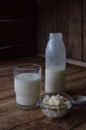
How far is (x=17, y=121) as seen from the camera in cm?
72

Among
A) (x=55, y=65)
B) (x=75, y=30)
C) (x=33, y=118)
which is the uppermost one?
(x=75, y=30)

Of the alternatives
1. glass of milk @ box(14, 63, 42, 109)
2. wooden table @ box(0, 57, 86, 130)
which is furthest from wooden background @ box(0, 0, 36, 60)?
glass of milk @ box(14, 63, 42, 109)

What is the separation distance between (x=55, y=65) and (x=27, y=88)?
7.5 inches

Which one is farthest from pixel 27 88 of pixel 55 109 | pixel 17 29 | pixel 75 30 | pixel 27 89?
pixel 17 29

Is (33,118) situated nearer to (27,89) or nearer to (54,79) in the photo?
(27,89)

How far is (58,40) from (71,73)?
1.51 feet

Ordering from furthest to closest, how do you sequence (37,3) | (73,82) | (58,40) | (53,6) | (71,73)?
(37,3), (53,6), (71,73), (73,82), (58,40)

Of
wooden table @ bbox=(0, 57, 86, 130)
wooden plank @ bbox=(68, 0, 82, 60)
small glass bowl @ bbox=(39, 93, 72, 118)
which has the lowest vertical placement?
wooden table @ bbox=(0, 57, 86, 130)

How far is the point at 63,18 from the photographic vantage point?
1.76 m

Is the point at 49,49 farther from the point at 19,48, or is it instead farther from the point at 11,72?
the point at 19,48

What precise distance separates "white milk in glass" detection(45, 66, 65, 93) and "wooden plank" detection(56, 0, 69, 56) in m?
0.87

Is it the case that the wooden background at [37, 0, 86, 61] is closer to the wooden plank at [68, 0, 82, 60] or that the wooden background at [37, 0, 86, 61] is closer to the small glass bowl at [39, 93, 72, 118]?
the wooden plank at [68, 0, 82, 60]

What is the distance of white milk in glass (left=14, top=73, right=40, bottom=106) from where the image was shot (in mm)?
788

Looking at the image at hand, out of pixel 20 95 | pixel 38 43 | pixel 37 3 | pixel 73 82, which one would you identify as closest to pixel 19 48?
pixel 38 43
